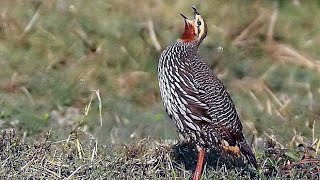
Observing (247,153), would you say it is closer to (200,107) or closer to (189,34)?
(200,107)

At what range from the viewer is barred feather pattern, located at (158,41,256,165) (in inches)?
242

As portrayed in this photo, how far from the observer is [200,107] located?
20.3 feet


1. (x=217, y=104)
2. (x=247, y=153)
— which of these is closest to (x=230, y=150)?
(x=247, y=153)

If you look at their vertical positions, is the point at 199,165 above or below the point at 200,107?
below

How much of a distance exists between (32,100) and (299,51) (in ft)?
7.70

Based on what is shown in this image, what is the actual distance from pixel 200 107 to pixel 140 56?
3035mm

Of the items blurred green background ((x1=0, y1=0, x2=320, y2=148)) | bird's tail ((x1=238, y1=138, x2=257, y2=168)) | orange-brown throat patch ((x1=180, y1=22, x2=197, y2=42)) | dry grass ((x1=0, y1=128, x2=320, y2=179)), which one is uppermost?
orange-brown throat patch ((x1=180, y1=22, x2=197, y2=42))

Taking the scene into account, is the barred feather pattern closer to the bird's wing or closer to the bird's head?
the bird's wing

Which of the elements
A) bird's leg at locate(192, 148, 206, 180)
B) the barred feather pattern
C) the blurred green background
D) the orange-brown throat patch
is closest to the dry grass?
bird's leg at locate(192, 148, 206, 180)

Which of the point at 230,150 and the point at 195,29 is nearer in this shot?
the point at 230,150

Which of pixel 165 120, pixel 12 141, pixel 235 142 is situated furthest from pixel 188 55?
pixel 165 120

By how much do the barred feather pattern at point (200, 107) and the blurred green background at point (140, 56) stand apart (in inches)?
72.0

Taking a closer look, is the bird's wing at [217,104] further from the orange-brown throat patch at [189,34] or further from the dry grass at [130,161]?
the orange-brown throat patch at [189,34]

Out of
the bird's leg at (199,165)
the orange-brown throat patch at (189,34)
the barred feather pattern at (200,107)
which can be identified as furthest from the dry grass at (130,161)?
the orange-brown throat patch at (189,34)
